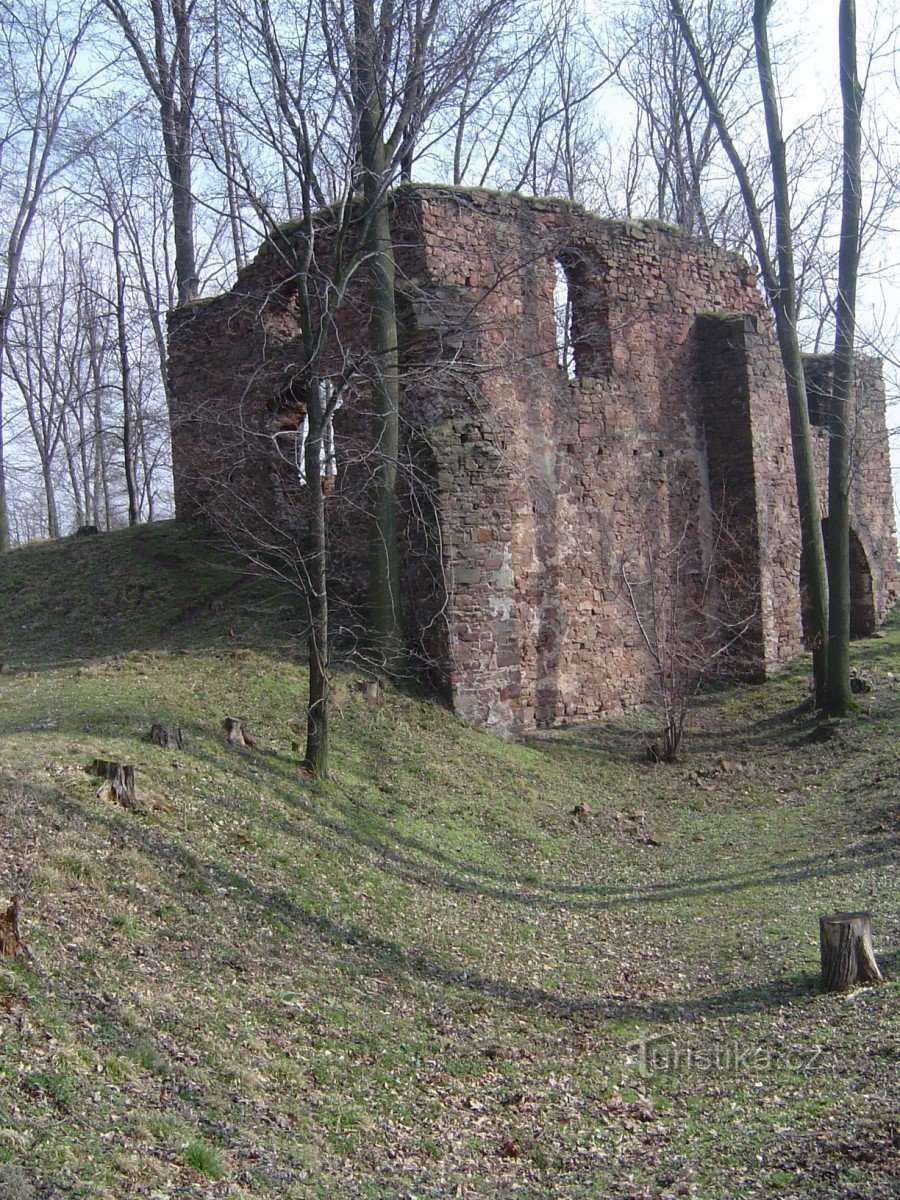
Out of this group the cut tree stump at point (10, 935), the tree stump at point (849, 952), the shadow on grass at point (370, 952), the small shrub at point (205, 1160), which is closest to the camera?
the small shrub at point (205, 1160)

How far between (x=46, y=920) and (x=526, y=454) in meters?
8.72

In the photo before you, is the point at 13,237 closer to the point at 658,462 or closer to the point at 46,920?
the point at 658,462

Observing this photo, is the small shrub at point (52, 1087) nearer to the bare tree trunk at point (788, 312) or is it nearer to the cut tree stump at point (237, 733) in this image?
the cut tree stump at point (237, 733)

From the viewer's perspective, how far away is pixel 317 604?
869 cm

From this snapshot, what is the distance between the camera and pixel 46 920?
513cm

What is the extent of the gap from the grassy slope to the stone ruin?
169 cm

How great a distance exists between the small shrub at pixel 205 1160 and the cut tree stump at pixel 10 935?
4.20ft

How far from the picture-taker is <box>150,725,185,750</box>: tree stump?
8.20 metres

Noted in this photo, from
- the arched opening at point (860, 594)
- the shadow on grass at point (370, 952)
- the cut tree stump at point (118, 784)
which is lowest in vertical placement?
the shadow on grass at point (370, 952)

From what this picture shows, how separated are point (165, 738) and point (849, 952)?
5.08 meters

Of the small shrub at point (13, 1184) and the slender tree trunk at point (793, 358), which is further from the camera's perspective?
the slender tree trunk at point (793, 358)

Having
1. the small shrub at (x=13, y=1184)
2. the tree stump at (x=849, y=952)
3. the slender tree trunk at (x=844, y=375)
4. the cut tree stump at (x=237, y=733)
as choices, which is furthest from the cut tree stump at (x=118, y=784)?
the slender tree trunk at (x=844, y=375)

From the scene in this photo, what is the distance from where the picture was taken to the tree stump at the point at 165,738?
26.9 feet

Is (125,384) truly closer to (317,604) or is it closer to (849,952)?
(317,604)
